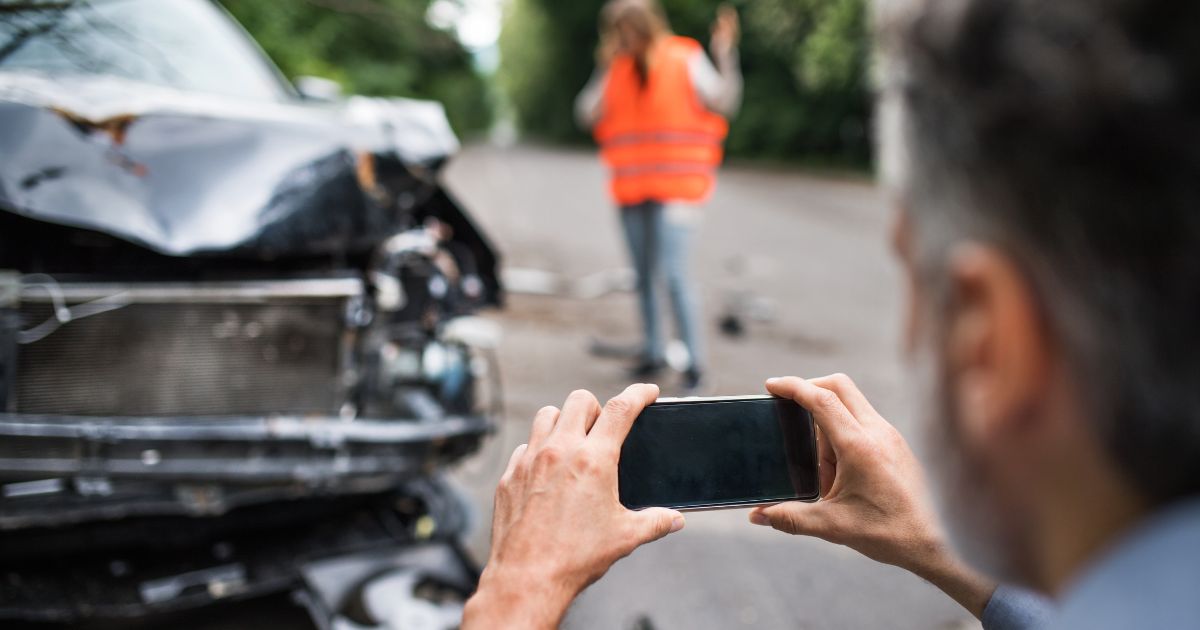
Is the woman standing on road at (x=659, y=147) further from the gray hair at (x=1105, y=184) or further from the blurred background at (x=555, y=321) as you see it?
the gray hair at (x=1105, y=184)

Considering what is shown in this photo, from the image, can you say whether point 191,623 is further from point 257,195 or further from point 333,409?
point 257,195

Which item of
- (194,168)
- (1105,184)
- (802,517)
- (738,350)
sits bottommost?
(738,350)

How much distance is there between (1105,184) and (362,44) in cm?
2175

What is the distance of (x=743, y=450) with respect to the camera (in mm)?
1242

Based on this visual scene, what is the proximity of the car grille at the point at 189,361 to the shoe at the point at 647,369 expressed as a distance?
2595 mm

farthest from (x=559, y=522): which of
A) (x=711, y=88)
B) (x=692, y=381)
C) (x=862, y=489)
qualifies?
(x=711, y=88)

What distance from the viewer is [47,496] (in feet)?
7.94

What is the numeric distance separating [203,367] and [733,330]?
4525 mm

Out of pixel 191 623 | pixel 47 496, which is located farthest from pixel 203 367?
pixel 191 623

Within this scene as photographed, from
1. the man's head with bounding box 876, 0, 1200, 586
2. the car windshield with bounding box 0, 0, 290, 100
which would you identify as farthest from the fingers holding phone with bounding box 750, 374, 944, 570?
the car windshield with bounding box 0, 0, 290, 100

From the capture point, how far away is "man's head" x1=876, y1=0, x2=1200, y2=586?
0.61m

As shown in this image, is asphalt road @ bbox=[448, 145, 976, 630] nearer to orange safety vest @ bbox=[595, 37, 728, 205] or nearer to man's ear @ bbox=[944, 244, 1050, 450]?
man's ear @ bbox=[944, 244, 1050, 450]

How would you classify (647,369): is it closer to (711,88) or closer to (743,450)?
(711,88)

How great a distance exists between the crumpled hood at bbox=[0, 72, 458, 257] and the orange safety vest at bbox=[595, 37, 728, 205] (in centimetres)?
218
